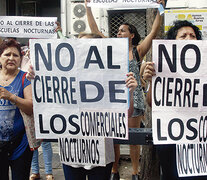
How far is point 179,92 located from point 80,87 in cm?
78

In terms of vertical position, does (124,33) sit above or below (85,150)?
above

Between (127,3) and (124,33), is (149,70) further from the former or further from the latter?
(124,33)

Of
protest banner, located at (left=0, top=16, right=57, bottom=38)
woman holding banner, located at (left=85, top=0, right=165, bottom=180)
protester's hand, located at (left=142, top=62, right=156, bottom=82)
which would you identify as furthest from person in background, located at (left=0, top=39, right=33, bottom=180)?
woman holding banner, located at (left=85, top=0, right=165, bottom=180)

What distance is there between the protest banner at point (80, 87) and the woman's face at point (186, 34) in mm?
538

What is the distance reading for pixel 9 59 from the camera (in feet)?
8.95

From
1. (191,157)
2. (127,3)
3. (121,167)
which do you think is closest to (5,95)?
(191,157)

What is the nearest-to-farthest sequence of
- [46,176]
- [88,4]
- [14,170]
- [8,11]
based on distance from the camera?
[14,170], [88,4], [46,176], [8,11]

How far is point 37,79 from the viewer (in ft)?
Answer: 7.91

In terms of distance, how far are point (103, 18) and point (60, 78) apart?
14.8 ft

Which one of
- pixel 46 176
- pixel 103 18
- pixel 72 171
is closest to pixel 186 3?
pixel 103 18

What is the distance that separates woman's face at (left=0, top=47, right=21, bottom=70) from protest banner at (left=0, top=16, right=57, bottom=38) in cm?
92

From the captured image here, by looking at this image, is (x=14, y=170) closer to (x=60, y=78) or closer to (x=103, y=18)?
(x=60, y=78)

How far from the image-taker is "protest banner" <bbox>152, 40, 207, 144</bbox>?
2.15m

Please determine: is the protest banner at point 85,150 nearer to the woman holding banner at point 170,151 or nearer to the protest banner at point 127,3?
the woman holding banner at point 170,151
